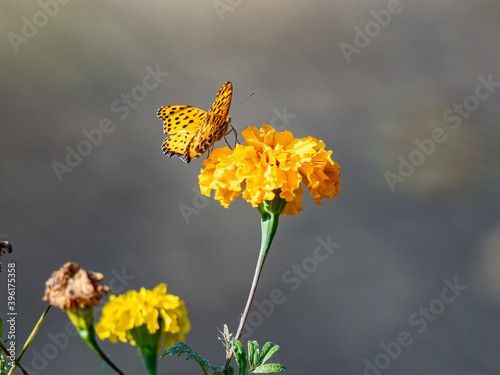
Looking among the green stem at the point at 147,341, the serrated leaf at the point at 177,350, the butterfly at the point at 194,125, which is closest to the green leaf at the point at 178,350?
the serrated leaf at the point at 177,350

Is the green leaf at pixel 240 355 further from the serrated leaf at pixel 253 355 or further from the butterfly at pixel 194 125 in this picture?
the butterfly at pixel 194 125

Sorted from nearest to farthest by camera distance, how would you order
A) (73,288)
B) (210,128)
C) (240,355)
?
1. (73,288)
2. (240,355)
3. (210,128)

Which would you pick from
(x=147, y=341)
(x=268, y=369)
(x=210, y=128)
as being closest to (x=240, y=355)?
(x=268, y=369)

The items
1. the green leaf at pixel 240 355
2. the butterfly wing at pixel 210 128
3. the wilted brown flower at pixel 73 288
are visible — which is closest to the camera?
the wilted brown flower at pixel 73 288

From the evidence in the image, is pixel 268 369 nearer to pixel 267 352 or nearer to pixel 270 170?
pixel 267 352

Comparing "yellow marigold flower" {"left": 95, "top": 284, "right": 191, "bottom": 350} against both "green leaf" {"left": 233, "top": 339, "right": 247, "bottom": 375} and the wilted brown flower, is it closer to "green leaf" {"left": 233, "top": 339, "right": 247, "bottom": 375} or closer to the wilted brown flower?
the wilted brown flower

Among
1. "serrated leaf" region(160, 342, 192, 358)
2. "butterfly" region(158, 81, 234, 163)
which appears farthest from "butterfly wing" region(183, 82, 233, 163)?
"serrated leaf" region(160, 342, 192, 358)
